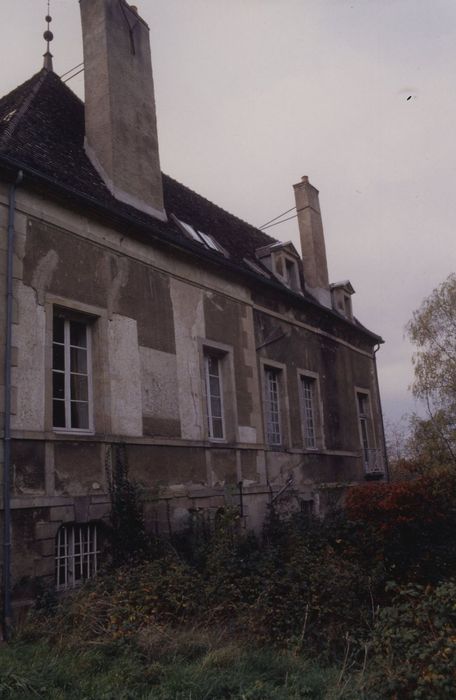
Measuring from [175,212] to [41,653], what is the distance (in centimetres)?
954

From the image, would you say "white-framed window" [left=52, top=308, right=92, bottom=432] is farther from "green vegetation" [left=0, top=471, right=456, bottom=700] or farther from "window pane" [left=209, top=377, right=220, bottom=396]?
"window pane" [left=209, top=377, right=220, bottom=396]

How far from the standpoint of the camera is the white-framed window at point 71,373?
9281mm

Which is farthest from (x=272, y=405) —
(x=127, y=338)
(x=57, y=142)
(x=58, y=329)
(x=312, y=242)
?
(x=57, y=142)

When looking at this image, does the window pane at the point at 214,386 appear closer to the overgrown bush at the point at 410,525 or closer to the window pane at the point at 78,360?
the overgrown bush at the point at 410,525

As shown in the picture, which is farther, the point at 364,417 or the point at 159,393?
the point at 364,417

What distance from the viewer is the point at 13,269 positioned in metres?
8.80

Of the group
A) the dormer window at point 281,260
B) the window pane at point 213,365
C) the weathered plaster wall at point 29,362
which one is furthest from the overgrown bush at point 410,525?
the dormer window at point 281,260

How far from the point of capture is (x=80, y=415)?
958 cm

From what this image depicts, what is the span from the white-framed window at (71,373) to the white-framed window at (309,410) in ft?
23.2

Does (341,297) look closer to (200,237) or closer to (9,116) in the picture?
(200,237)

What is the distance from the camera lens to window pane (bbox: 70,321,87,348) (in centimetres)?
991

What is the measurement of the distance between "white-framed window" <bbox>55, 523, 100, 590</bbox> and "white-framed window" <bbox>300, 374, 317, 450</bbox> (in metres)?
7.27

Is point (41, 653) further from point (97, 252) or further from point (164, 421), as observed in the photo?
point (97, 252)

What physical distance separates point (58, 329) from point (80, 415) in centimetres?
132
